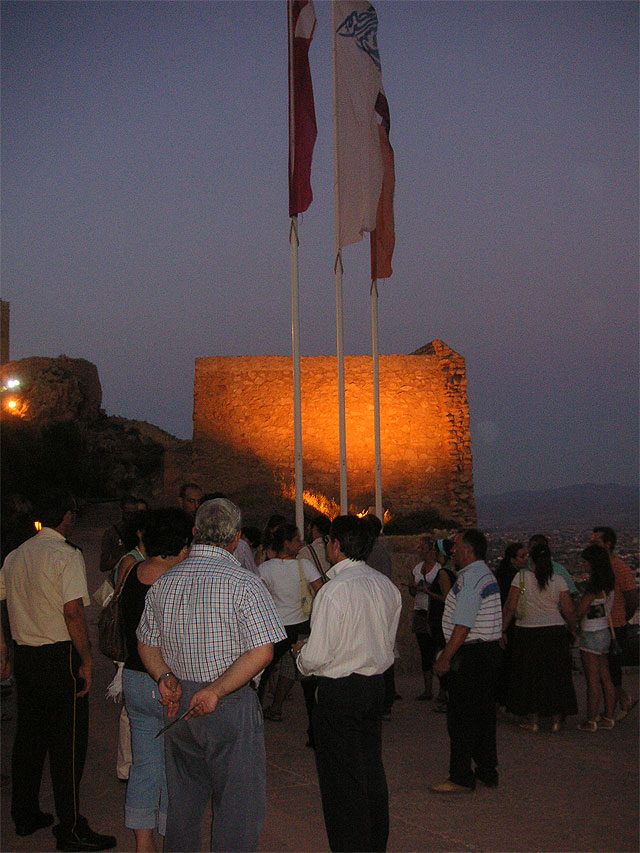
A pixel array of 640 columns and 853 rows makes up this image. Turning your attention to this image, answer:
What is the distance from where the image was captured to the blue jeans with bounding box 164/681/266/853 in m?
3.06

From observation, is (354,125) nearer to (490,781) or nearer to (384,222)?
(384,222)

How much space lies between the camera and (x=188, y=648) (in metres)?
3.14

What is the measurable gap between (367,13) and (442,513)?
11.8 m

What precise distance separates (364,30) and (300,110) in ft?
7.16

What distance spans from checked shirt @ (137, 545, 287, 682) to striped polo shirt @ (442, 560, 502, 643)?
214 cm

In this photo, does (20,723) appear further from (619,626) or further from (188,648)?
(619,626)

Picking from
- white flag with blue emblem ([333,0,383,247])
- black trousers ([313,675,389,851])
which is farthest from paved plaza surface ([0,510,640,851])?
white flag with blue emblem ([333,0,383,247])

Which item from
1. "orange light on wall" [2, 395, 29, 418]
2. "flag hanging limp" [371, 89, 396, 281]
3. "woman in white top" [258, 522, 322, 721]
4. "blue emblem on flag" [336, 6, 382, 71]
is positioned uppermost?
"blue emblem on flag" [336, 6, 382, 71]

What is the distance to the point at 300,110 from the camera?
10930 millimetres

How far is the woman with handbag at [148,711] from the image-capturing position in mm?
3889

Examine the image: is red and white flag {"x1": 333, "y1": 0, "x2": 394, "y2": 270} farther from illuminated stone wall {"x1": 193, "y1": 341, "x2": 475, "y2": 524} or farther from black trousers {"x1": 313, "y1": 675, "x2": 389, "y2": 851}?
black trousers {"x1": 313, "y1": 675, "x2": 389, "y2": 851}

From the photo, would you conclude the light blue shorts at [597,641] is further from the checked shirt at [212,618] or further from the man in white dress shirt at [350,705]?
the checked shirt at [212,618]

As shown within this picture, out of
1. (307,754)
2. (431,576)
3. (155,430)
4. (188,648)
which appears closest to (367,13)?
(431,576)

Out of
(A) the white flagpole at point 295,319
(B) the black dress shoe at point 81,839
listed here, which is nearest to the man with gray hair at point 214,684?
(B) the black dress shoe at point 81,839
